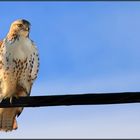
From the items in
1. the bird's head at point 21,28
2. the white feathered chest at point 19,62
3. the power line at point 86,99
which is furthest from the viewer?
the bird's head at point 21,28

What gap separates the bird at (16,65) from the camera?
8883 mm

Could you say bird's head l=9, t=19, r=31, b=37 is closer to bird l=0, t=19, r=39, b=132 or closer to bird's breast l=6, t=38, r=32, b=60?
bird l=0, t=19, r=39, b=132

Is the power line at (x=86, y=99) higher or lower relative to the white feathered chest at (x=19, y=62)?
lower

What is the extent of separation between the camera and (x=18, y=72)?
895 cm

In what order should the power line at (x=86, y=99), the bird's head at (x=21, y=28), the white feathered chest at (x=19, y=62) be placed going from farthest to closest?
the bird's head at (x=21, y=28)
the white feathered chest at (x=19, y=62)
the power line at (x=86, y=99)

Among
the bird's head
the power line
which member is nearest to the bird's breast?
the bird's head

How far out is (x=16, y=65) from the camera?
8844 millimetres

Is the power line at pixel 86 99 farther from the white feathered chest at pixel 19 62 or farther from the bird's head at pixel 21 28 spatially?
the bird's head at pixel 21 28

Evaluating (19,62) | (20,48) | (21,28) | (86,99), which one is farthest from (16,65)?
(86,99)

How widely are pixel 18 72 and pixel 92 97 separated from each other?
327cm

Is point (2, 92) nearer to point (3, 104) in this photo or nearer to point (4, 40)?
point (4, 40)

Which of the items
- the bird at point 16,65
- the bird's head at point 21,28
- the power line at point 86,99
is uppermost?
the bird's head at point 21,28

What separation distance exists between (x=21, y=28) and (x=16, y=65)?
2.74ft

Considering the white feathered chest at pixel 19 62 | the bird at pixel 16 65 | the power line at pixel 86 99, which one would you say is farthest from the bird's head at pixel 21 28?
the power line at pixel 86 99
